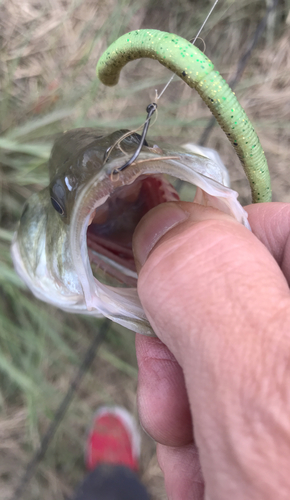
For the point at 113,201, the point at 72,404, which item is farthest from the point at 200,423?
the point at 72,404

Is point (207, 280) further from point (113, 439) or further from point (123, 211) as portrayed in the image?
point (113, 439)

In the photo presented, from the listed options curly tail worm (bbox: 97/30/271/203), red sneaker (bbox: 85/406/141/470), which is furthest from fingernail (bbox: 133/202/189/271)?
red sneaker (bbox: 85/406/141/470)

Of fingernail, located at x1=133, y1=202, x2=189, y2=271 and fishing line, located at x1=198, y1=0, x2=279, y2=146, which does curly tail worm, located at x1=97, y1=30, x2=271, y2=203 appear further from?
fishing line, located at x1=198, y1=0, x2=279, y2=146

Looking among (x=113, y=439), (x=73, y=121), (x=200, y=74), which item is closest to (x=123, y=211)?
(x=200, y=74)

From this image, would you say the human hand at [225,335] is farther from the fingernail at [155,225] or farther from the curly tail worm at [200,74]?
the curly tail worm at [200,74]

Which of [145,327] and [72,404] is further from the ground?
[145,327]

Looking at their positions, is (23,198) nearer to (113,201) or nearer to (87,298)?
(113,201)
